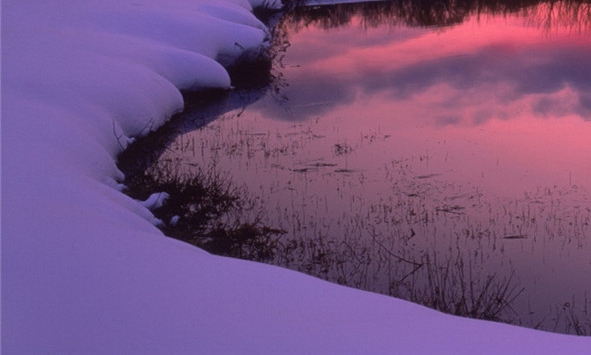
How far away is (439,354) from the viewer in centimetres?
289

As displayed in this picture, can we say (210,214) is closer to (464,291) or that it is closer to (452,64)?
(464,291)

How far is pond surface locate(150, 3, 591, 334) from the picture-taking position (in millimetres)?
5883

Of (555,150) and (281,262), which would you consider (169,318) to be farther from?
(555,150)

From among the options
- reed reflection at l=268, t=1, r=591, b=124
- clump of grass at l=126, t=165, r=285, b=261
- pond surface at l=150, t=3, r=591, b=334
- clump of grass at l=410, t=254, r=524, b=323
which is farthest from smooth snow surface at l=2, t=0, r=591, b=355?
reed reflection at l=268, t=1, r=591, b=124

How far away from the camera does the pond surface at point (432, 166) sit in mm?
5883

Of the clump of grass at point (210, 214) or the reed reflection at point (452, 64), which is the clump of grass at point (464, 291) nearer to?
the clump of grass at point (210, 214)

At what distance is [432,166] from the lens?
858cm

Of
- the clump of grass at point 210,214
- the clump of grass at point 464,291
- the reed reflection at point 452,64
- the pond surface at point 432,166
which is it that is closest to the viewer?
the clump of grass at point 464,291

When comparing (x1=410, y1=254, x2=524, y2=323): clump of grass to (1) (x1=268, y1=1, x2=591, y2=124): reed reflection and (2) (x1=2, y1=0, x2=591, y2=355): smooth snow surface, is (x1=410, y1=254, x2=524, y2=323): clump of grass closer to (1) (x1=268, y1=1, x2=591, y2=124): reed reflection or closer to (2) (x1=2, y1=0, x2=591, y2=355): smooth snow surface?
(2) (x1=2, y1=0, x2=591, y2=355): smooth snow surface

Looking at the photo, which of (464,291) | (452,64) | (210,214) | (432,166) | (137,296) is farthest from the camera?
(452,64)

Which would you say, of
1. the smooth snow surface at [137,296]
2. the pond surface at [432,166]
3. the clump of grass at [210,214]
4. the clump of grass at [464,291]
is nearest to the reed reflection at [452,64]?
the pond surface at [432,166]

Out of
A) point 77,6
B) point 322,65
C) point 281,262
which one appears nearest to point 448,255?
point 281,262

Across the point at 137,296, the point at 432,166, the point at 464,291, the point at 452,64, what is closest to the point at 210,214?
the point at 464,291

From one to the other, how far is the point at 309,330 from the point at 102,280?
1.03m
